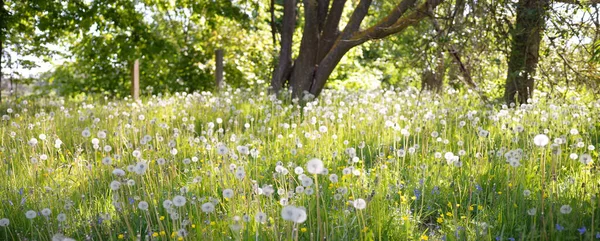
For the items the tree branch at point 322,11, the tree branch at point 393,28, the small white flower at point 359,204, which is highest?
the tree branch at point 322,11

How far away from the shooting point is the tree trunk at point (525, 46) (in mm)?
6256

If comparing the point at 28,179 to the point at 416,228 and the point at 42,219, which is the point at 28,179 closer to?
the point at 42,219

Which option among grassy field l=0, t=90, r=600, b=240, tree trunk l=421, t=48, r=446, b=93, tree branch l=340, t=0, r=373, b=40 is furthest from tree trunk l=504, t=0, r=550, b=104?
tree branch l=340, t=0, r=373, b=40

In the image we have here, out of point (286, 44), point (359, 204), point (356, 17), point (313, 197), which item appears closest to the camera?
point (359, 204)

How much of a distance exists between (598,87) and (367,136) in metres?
3.24

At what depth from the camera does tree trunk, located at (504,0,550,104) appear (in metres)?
6.26

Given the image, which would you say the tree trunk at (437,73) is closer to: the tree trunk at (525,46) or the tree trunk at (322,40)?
the tree trunk at (322,40)

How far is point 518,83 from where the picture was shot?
8773mm

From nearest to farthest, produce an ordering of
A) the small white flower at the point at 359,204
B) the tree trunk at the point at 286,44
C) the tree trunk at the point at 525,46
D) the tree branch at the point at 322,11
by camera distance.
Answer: the small white flower at the point at 359,204
the tree trunk at the point at 525,46
the tree branch at the point at 322,11
the tree trunk at the point at 286,44

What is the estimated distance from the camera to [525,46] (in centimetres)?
825

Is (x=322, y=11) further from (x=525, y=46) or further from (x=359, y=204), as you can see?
(x=359, y=204)

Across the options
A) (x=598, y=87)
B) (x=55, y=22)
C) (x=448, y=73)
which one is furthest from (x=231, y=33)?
(x=598, y=87)

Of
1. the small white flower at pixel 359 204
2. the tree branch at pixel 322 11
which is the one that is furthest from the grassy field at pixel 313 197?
the tree branch at pixel 322 11

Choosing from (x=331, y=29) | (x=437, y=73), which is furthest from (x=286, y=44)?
(x=437, y=73)
